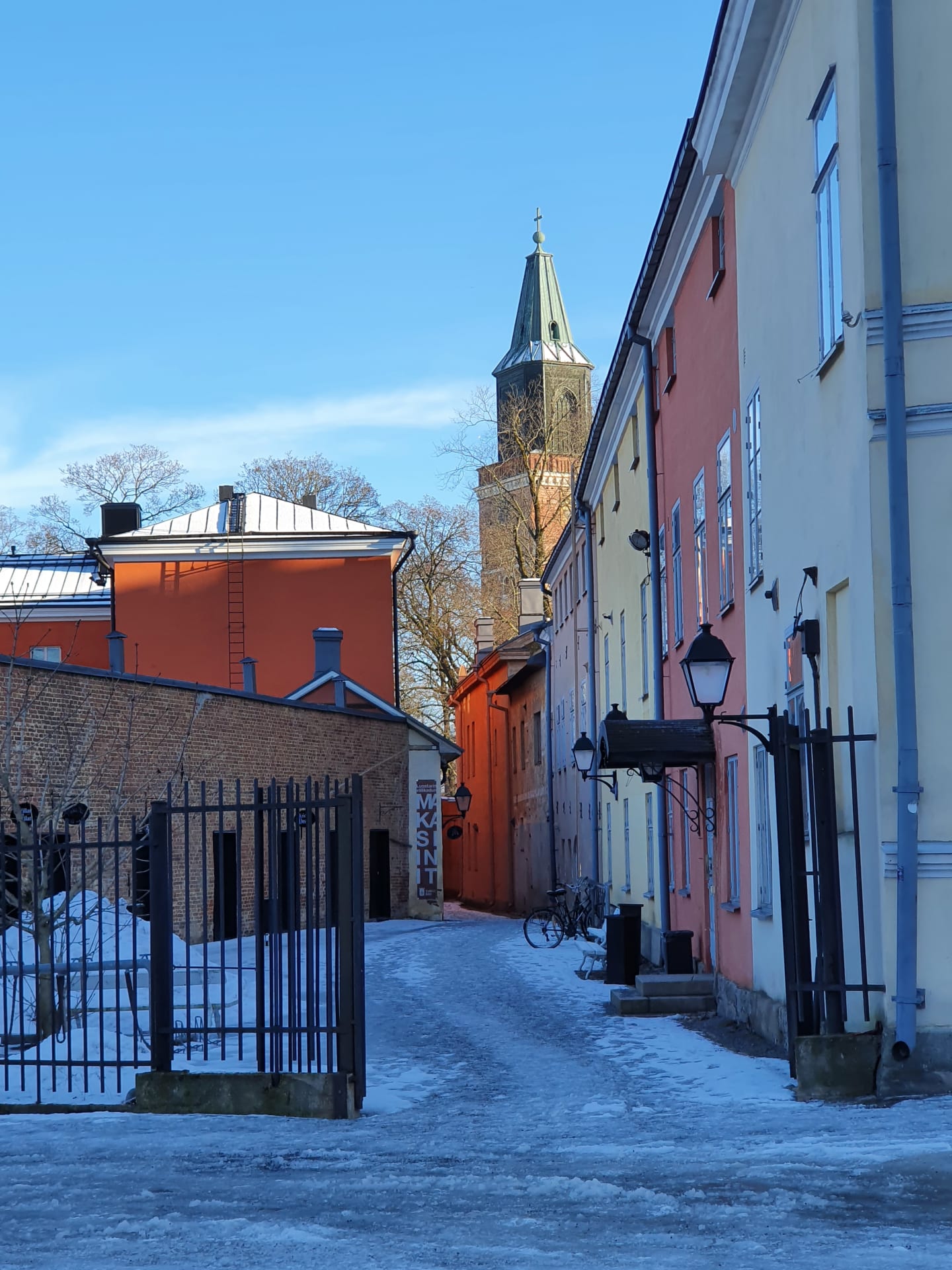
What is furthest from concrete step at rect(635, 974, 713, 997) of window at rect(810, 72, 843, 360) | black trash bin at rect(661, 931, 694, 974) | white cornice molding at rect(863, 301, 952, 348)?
white cornice molding at rect(863, 301, 952, 348)

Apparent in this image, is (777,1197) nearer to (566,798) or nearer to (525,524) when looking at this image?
(566,798)

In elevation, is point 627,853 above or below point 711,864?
below

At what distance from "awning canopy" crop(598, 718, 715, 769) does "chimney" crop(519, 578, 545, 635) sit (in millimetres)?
30401

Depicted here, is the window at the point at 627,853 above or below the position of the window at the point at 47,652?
below

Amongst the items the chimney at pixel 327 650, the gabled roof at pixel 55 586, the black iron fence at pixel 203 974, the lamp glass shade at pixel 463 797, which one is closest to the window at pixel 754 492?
the black iron fence at pixel 203 974

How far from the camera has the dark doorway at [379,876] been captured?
3195 centimetres

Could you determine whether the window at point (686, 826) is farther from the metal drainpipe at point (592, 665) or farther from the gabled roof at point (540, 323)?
the gabled roof at point (540, 323)

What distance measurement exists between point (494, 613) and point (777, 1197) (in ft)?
152

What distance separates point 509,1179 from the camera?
23.2 ft

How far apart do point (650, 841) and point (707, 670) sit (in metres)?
9.31

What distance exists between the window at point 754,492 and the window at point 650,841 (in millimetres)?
7679

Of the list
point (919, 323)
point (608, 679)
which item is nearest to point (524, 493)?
point (608, 679)

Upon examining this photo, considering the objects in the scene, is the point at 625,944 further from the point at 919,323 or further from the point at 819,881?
the point at 919,323

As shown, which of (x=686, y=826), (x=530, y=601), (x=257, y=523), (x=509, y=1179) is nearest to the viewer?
(x=509, y=1179)
